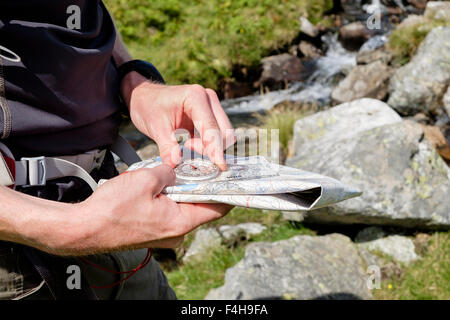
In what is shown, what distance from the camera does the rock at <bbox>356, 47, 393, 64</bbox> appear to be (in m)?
9.22

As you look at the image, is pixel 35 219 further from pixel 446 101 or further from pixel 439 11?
pixel 439 11

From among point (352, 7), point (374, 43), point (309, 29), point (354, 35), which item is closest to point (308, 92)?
point (374, 43)

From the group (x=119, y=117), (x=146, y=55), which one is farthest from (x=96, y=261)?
(x=146, y=55)

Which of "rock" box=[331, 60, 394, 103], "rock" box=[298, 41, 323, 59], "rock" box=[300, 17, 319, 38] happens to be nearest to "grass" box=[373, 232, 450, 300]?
"rock" box=[331, 60, 394, 103]

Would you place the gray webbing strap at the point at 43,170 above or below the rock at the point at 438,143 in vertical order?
above

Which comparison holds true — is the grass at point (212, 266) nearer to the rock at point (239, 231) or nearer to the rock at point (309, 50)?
the rock at point (239, 231)

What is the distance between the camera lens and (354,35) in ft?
39.1

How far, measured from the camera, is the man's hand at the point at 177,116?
1.62m

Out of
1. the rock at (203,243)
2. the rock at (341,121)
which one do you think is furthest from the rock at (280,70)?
the rock at (203,243)

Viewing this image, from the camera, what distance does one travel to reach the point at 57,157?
157cm

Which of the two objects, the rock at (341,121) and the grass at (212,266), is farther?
the rock at (341,121)

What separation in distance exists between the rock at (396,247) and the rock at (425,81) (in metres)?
4.30
